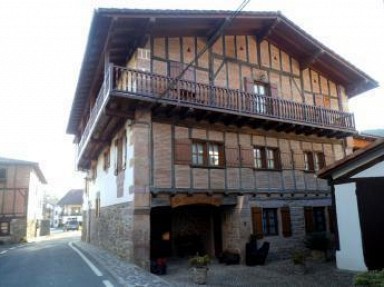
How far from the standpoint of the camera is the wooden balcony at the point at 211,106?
12727 mm

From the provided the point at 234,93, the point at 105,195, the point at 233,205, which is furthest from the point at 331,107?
the point at 105,195

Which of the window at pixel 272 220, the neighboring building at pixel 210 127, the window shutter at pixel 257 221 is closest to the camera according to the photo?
the neighboring building at pixel 210 127

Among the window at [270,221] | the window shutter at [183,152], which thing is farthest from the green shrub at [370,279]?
the window at [270,221]

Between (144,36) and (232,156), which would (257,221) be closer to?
(232,156)

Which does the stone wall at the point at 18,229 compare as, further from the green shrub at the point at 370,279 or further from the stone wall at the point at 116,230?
the green shrub at the point at 370,279

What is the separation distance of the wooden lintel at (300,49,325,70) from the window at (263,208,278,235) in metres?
7.62

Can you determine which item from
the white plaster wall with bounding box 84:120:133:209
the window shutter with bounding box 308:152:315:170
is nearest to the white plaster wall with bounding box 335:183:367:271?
the window shutter with bounding box 308:152:315:170

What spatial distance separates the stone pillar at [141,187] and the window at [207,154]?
7.21 feet

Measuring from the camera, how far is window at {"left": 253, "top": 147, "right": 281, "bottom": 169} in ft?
53.1

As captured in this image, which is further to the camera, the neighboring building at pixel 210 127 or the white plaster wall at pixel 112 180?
the white plaster wall at pixel 112 180

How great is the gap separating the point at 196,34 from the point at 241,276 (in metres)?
9.74

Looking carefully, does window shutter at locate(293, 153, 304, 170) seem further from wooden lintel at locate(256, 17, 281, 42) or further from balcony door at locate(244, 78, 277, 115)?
wooden lintel at locate(256, 17, 281, 42)

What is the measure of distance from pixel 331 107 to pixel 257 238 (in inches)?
348

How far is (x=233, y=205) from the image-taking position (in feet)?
48.9
